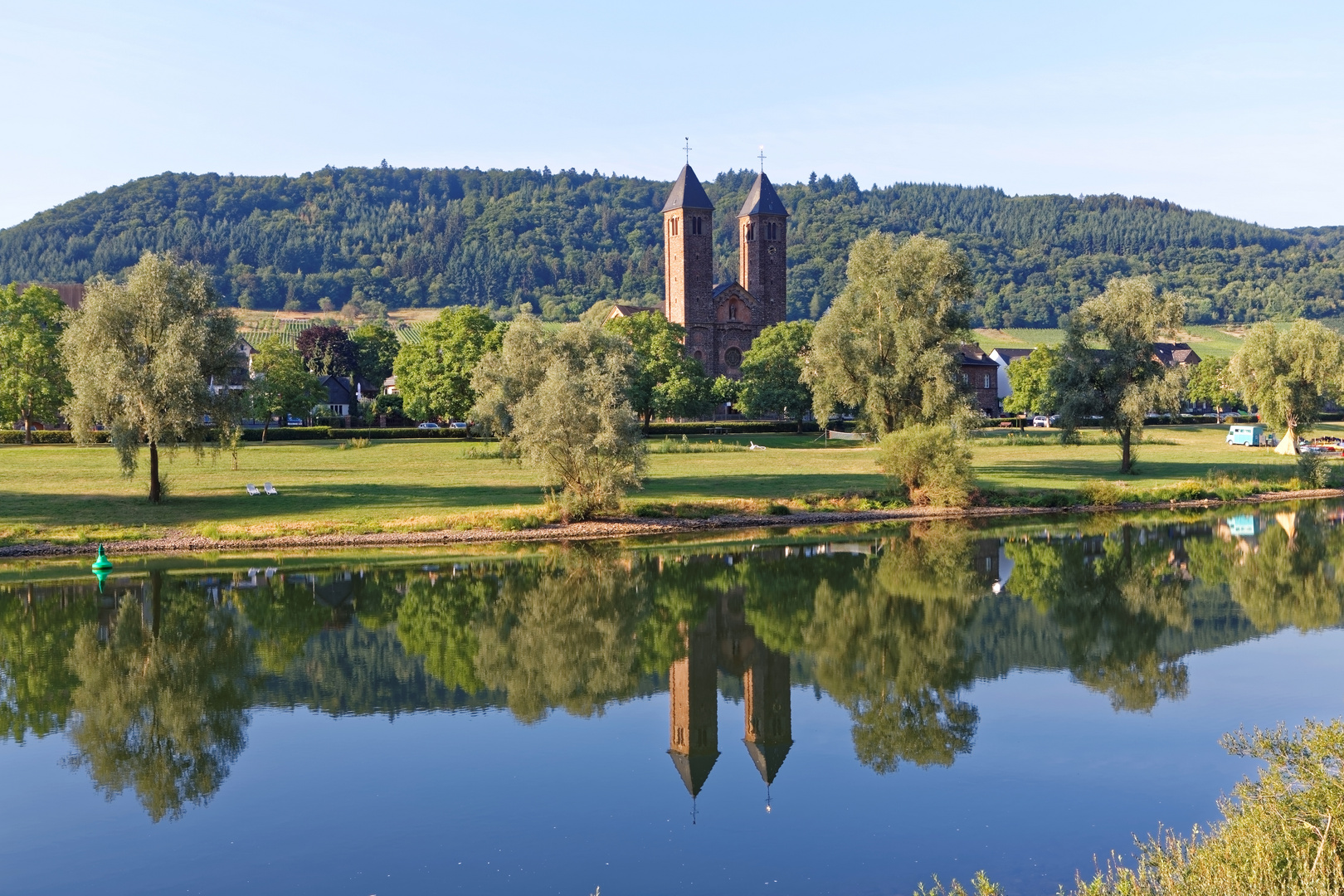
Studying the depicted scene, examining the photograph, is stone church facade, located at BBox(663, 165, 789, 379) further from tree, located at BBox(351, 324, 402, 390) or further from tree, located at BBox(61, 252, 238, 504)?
tree, located at BBox(61, 252, 238, 504)

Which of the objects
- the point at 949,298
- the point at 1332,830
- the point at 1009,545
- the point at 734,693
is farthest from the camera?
the point at 949,298

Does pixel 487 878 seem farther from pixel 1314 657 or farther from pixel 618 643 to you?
pixel 1314 657

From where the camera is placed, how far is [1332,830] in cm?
1122

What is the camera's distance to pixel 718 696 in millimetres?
21562

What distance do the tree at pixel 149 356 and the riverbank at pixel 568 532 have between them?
4.39m

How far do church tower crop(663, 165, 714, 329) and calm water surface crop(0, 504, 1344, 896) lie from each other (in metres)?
76.9

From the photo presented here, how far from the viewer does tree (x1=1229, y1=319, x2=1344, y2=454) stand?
6297 cm

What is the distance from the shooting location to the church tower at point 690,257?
110750mm

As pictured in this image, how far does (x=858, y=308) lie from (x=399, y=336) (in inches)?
5052

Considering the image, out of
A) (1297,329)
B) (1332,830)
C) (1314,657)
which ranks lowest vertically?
(1314,657)

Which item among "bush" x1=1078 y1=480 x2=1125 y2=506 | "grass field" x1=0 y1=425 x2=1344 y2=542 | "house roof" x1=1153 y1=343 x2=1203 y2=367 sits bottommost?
"bush" x1=1078 y1=480 x2=1125 y2=506

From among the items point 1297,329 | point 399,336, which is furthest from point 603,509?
point 399,336

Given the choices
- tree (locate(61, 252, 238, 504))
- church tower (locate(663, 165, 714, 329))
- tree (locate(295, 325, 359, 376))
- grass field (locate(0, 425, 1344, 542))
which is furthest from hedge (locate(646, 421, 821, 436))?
tree (locate(61, 252, 238, 504))

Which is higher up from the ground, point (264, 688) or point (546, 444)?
point (546, 444)
